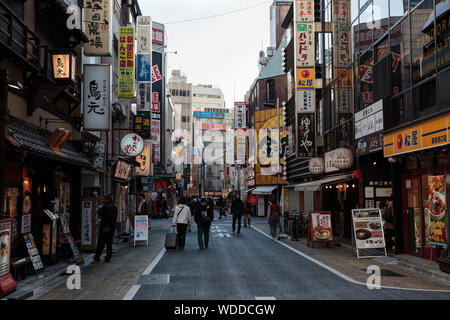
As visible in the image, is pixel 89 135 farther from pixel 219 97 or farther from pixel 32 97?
pixel 219 97

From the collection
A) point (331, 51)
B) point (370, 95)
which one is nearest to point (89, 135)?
point (370, 95)

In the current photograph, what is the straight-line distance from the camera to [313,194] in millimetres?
30234

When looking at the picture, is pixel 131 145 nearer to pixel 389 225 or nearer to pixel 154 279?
pixel 389 225

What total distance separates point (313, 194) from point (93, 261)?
18749 millimetres

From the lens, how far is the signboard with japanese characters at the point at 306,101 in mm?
25281

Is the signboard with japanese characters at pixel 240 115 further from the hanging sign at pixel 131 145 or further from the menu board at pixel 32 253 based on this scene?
the menu board at pixel 32 253

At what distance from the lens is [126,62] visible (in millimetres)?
26125

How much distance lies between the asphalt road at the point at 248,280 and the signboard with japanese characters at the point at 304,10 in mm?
14321

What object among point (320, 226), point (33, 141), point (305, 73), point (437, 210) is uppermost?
point (305, 73)

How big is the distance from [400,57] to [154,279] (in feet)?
36.4

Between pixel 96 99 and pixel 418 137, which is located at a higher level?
pixel 96 99

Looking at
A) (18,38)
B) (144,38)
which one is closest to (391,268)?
(18,38)

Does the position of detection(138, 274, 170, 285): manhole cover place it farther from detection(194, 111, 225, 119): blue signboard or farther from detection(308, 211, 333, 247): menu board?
detection(194, 111, 225, 119): blue signboard

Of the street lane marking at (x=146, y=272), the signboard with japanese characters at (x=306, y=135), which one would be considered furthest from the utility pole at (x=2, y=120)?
the signboard with japanese characters at (x=306, y=135)
